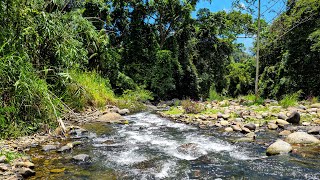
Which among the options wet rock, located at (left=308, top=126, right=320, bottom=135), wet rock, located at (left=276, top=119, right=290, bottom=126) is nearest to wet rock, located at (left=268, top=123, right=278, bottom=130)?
wet rock, located at (left=276, top=119, right=290, bottom=126)

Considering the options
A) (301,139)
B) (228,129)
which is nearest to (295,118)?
(228,129)

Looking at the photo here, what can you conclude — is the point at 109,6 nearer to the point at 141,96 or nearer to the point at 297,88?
the point at 141,96

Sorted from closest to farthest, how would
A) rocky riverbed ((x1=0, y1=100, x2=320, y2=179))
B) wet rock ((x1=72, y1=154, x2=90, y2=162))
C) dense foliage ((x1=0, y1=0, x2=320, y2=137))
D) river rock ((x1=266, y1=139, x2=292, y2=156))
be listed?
rocky riverbed ((x1=0, y1=100, x2=320, y2=179)), wet rock ((x1=72, y1=154, x2=90, y2=162)), river rock ((x1=266, y1=139, x2=292, y2=156)), dense foliage ((x1=0, y1=0, x2=320, y2=137))

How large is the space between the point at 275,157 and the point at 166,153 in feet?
5.83

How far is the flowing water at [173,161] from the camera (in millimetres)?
3793

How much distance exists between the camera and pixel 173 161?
4.45m

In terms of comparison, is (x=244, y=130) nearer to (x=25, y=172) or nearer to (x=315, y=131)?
(x=315, y=131)

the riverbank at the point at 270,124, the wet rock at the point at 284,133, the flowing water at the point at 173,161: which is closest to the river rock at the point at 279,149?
the riverbank at the point at 270,124

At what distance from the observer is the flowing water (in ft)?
12.4

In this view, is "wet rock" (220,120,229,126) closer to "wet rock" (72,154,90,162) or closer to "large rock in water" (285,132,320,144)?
"large rock in water" (285,132,320,144)

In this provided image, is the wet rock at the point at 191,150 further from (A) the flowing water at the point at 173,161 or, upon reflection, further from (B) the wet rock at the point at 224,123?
(B) the wet rock at the point at 224,123

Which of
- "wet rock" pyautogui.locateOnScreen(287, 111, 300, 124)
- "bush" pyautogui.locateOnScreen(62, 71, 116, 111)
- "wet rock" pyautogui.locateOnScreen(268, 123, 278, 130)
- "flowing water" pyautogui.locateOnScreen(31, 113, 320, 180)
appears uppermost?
"bush" pyautogui.locateOnScreen(62, 71, 116, 111)

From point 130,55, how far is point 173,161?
14878mm

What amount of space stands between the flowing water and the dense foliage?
1361 mm
